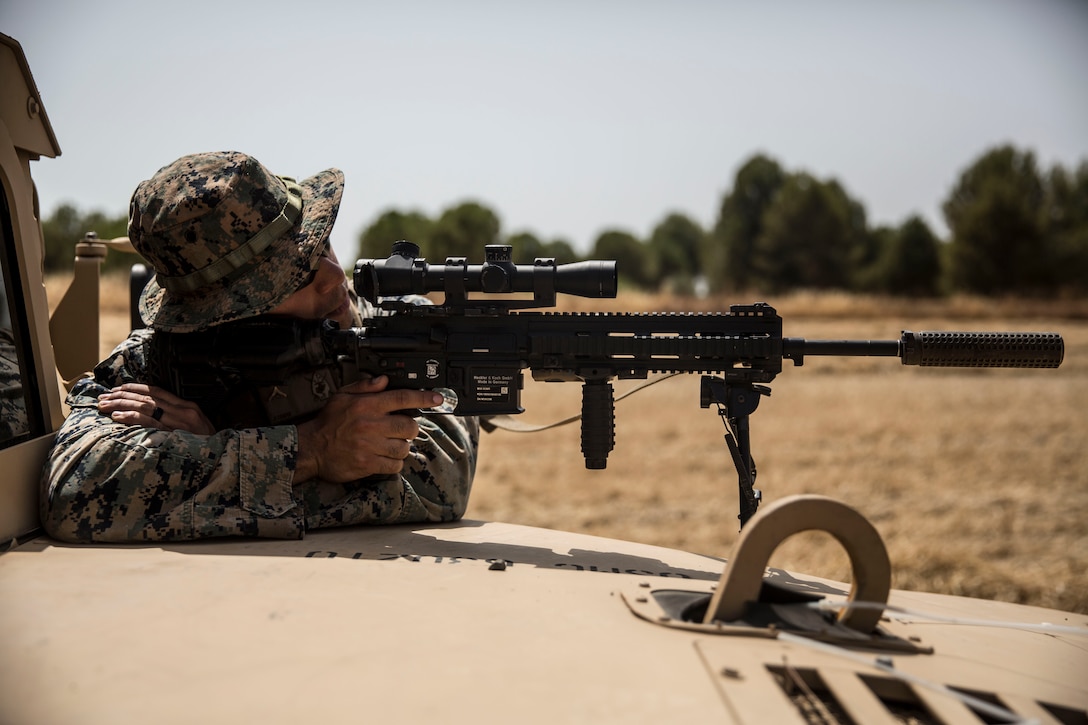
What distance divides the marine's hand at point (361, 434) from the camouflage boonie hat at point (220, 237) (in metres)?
0.49

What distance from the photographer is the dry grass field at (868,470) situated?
8.72m

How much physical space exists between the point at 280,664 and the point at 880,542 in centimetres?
140

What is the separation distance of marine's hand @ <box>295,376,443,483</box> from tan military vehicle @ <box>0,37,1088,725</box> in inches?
23.3

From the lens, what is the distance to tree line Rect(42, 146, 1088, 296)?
122 ft

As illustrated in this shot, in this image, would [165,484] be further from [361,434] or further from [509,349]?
[509,349]

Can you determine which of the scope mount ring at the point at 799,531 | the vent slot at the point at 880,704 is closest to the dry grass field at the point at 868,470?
the scope mount ring at the point at 799,531

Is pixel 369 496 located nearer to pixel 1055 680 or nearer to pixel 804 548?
pixel 1055 680

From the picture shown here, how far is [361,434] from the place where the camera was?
353 centimetres

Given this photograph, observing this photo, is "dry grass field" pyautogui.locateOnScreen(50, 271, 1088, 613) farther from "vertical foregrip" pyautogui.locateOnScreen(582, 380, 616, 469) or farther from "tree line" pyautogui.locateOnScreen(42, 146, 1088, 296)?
"tree line" pyautogui.locateOnScreen(42, 146, 1088, 296)

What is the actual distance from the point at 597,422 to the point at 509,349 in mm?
451

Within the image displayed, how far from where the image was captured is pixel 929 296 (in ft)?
161

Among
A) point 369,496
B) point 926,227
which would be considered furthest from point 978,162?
point 369,496

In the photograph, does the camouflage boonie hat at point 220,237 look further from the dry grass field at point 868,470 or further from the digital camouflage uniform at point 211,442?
the dry grass field at point 868,470

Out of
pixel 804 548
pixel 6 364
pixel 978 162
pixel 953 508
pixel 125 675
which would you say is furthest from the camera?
pixel 978 162
